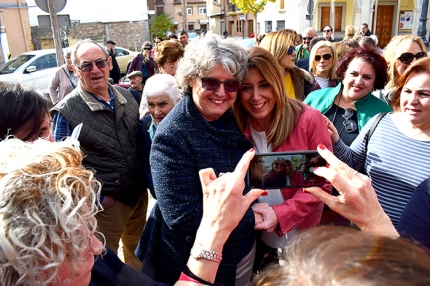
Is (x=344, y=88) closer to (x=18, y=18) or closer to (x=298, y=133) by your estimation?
(x=298, y=133)

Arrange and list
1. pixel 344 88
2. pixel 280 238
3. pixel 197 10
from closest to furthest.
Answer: pixel 280 238 → pixel 344 88 → pixel 197 10

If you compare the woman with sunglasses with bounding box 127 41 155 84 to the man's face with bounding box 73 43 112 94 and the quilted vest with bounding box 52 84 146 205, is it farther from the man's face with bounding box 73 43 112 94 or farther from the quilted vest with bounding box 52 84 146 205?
the quilted vest with bounding box 52 84 146 205

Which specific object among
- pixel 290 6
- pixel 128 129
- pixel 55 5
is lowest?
pixel 128 129

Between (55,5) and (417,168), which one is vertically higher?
(55,5)

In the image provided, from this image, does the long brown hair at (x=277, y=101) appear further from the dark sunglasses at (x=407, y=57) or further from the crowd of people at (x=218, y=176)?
the dark sunglasses at (x=407, y=57)

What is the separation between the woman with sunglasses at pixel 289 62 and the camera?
3.59 m

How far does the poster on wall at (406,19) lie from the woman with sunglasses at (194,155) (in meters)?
25.2

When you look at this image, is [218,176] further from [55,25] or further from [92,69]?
[55,25]

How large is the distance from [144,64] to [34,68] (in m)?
4.35

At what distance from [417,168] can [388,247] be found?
140 cm

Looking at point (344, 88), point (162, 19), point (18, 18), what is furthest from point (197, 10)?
point (344, 88)

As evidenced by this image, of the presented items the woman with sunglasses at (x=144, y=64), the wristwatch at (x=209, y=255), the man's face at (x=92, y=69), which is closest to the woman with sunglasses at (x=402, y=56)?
the man's face at (x=92, y=69)

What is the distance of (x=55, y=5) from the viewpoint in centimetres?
594

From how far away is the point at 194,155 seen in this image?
1739mm
